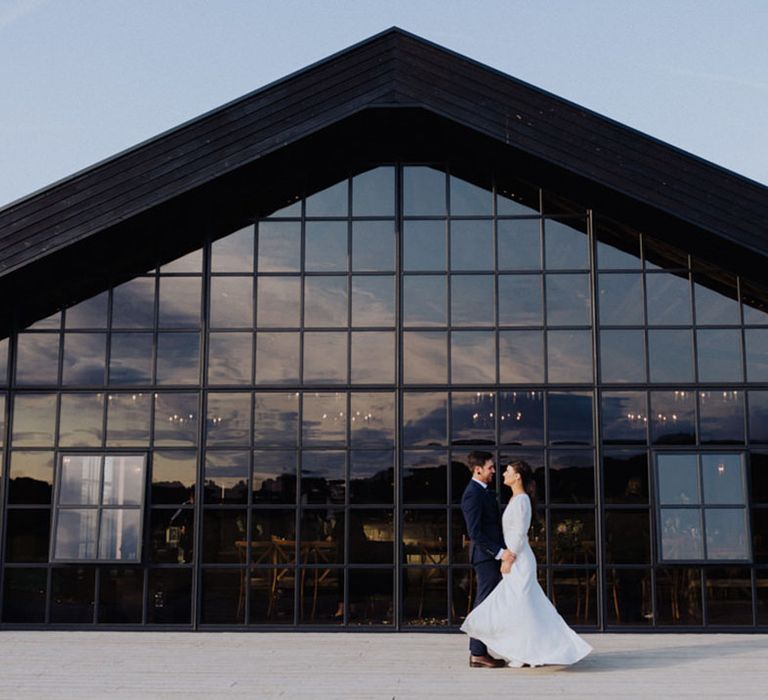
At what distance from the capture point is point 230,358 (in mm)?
11898

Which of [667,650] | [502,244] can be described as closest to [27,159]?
[502,244]

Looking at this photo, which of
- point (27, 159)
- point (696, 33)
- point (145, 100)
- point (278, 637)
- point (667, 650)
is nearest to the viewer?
point (667, 650)

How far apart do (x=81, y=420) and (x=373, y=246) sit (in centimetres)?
385

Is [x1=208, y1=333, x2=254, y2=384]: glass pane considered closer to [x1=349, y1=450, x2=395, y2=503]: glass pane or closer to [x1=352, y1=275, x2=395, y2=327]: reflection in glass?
[x1=352, y1=275, x2=395, y2=327]: reflection in glass

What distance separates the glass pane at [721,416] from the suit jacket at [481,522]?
364 cm

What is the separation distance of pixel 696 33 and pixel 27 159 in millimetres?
13565

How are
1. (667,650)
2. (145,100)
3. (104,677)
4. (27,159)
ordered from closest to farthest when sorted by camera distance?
1. (104,677)
2. (667,650)
3. (145,100)
4. (27,159)

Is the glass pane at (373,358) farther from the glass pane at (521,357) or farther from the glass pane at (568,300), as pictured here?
the glass pane at (568,300)

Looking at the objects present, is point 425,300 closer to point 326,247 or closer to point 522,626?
point 326,247

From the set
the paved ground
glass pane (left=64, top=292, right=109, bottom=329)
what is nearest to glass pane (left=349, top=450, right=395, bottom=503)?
the paved ground

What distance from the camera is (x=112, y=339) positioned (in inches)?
470

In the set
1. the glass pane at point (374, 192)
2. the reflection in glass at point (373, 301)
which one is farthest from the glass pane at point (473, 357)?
the glass pane at point (374, 192)

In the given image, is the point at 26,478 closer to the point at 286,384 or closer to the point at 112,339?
the point at 112,339

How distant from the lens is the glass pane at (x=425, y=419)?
38.0 feet
